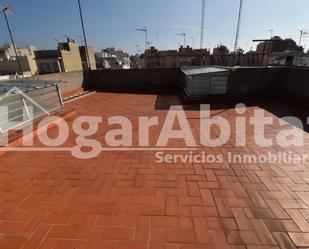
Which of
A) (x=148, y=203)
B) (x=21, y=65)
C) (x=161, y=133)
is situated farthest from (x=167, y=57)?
(x=148, y=203)

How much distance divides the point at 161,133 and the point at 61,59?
21553 mm

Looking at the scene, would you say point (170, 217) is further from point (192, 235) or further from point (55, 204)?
point (55, 204)

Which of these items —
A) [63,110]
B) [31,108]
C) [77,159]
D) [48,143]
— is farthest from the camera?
[63,110]

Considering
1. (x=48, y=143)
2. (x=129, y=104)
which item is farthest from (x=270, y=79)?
(x=48, y=143)

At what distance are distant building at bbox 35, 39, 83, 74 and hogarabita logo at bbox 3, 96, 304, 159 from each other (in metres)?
19.5

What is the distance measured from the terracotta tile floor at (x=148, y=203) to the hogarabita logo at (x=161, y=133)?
12.2 inches

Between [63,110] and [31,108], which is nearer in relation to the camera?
[31,108]

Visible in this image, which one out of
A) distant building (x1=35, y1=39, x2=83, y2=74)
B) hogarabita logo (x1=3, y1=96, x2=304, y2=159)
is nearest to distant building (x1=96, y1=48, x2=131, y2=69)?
distant building (x1=35, y1=39, x2=83, y2=74)

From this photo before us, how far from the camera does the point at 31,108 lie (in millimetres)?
4371

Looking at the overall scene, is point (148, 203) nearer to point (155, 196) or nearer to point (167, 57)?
point (155, 196)

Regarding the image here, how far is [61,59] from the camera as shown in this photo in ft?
69.9

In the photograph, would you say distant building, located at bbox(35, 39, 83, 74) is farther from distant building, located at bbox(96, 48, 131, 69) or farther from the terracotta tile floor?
the terracotta tile floor

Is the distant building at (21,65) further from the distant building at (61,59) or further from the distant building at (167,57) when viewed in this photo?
the distant building at (167,57)

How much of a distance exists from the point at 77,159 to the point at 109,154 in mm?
529
